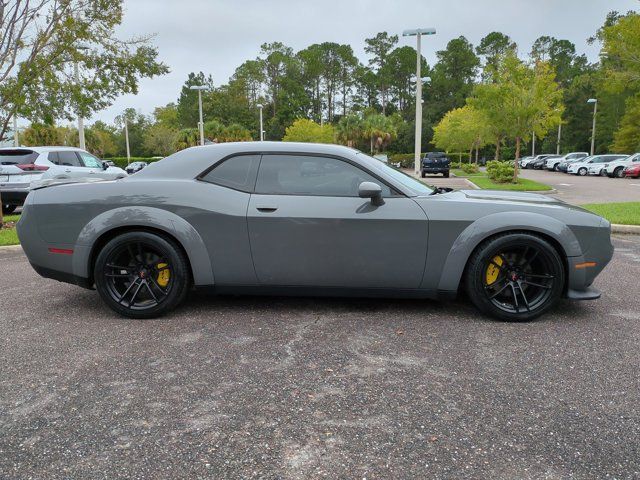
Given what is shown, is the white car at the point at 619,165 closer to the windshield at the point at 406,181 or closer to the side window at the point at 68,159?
the side window at the point at 68,159

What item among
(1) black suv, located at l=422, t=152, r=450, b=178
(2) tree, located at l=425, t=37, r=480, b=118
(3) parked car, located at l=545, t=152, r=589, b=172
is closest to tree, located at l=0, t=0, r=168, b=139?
(1) black suv, located at l=422, t=152, r=450, b=178

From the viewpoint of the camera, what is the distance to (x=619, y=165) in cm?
2884

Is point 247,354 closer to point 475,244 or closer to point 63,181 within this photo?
point 475,244

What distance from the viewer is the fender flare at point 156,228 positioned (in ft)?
13.4

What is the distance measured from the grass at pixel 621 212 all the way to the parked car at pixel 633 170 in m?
18.7

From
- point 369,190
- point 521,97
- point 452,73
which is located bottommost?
point 369,190

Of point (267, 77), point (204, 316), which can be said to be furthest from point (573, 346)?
point (267, 77)

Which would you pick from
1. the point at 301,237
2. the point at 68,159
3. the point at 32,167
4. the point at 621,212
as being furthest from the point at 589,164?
the point at 301,237

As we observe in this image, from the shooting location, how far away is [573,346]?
11.6 feet

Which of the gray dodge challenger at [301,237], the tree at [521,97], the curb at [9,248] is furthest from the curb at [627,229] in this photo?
the tree at [521,97]

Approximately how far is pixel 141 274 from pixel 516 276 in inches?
119

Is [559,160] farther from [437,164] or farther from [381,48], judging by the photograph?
[381,48]

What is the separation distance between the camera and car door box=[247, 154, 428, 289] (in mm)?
→ 3982

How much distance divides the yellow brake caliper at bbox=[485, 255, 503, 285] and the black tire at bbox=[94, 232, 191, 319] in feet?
7.91
